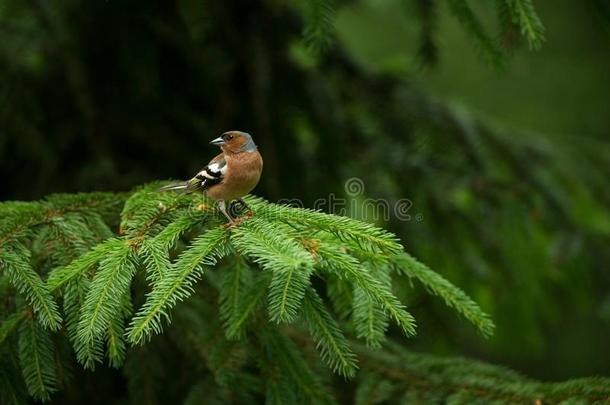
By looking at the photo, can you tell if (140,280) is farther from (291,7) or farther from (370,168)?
(291,7)

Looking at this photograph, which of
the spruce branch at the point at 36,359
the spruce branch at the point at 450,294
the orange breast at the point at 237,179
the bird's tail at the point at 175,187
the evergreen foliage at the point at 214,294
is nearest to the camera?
the evergreen foliage at the point at 214,294

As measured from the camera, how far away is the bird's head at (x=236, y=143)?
3.57 metres

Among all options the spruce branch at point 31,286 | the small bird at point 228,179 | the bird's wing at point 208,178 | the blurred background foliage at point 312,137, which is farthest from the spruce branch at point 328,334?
the blurred background foliage at point 312,137

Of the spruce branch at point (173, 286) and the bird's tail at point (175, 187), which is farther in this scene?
the bird's tail at point (175, 187)

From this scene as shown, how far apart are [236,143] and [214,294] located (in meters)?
0.89

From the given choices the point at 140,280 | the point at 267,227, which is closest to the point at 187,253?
the point at 267,227

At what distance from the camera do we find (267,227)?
2549 mm

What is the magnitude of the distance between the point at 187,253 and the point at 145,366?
1.00 metres

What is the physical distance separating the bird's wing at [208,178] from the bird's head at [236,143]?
163 millimetres

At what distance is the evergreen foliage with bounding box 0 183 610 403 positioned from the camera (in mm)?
2303

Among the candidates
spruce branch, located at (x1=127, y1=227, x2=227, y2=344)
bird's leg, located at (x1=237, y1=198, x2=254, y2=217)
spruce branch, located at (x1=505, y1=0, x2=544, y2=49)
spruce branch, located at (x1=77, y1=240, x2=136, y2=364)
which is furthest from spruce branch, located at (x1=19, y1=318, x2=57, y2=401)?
spruce branch, located at (x1=505, y1=0, x2=544, y2=49)

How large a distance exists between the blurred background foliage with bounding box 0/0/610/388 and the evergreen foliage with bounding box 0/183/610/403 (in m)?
1.58

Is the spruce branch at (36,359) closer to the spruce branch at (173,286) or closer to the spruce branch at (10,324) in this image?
the spruce branch at (10,324)

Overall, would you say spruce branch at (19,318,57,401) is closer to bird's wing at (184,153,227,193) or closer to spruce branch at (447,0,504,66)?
bird's wing at (184,153,227,193)
